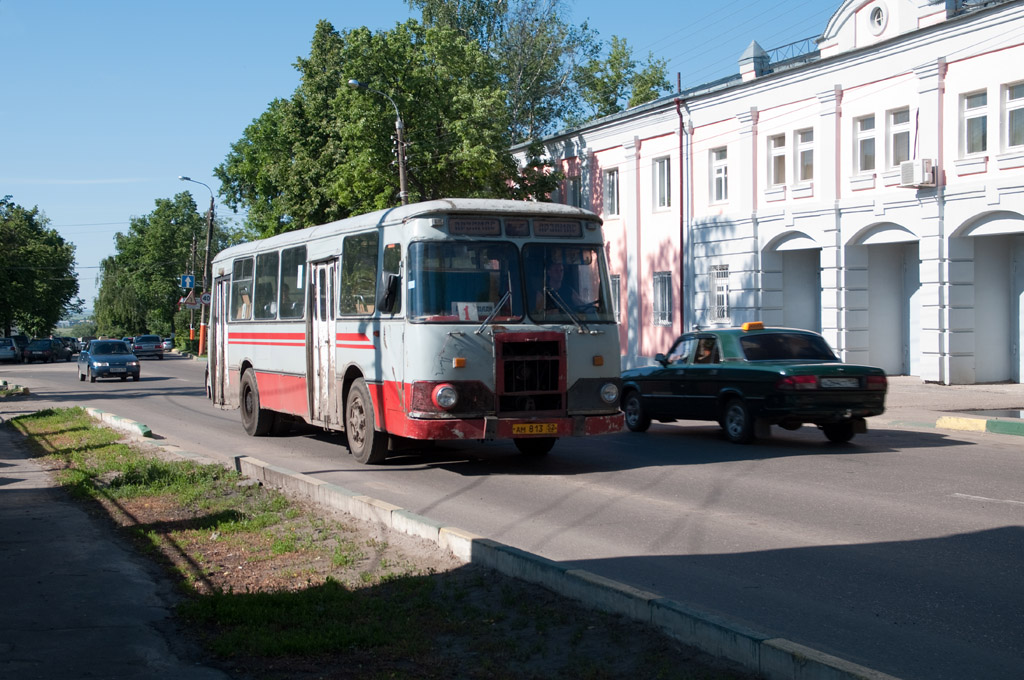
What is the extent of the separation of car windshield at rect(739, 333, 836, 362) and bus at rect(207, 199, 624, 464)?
323 cm

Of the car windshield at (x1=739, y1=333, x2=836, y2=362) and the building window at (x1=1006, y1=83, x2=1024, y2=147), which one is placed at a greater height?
the building window at (x1=1006, y1=83, x2=1024, y2=147)

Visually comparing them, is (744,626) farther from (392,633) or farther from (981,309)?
(981,309)

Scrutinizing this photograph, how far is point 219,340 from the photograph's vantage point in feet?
63.6

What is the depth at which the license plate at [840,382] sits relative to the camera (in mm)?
13578

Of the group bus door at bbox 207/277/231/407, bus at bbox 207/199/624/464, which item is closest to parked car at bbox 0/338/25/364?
bus door at bbox 207/277/231/407

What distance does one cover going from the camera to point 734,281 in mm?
30359

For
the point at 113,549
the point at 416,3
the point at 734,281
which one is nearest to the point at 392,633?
the point at 113,549

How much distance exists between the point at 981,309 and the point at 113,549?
21.4 m

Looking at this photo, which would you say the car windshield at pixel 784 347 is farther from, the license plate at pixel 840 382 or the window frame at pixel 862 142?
the window frame at pixel 862 142

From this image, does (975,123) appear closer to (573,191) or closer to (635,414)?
(635,414)

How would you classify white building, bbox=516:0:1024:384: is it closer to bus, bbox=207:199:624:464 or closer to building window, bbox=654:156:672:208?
building window, bbox=654:156:672:208

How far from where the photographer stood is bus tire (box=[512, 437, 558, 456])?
45.0ft

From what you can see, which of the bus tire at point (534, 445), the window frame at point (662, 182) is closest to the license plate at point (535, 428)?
the bus tire at point (534, 445)

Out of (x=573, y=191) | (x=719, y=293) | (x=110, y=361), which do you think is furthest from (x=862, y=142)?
(x=110, y=361)
